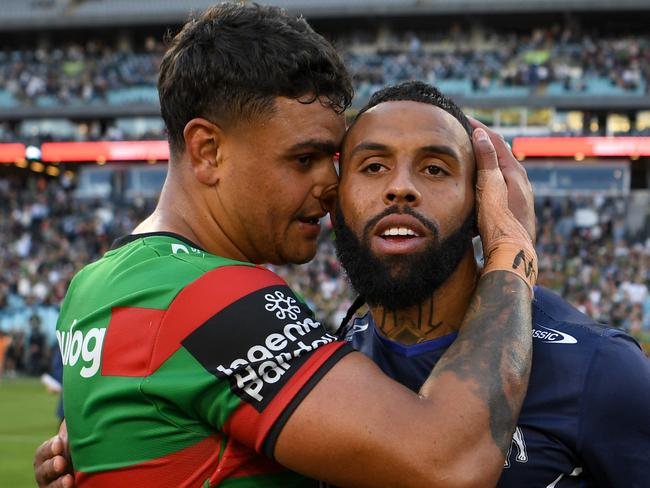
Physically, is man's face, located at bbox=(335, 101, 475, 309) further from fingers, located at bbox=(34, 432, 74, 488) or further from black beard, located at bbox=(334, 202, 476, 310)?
fingers, located at bbox=(34, 432, 74, 488)

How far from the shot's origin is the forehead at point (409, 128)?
2672 mm

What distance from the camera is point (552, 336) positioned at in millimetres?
2578

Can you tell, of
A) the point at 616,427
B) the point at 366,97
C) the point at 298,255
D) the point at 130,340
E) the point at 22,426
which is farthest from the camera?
the point at 366,97

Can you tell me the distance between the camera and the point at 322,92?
2.63 metres

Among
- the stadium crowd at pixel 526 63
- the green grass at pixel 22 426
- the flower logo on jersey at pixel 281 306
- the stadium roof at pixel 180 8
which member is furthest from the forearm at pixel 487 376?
the stadium roof at pixel 180 8

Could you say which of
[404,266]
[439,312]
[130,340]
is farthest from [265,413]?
[439,312]

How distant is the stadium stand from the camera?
2403cm

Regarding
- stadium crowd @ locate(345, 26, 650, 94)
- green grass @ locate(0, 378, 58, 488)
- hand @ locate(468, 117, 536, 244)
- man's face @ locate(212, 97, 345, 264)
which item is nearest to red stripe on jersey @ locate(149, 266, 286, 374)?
man's face @ locate(212, 97, 345, 264)

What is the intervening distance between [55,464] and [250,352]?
963mm

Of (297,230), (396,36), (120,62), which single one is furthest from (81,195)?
(297,230)

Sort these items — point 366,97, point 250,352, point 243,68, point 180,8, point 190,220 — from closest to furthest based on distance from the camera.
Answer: point 250,352 → point 243,68 → point 190,220 → point 366,97 → point 180,8

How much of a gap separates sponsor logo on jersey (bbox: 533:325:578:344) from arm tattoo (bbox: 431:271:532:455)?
0.17 m

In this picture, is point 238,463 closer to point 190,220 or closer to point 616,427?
point 190,220

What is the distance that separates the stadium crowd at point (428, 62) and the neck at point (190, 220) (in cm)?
2761
